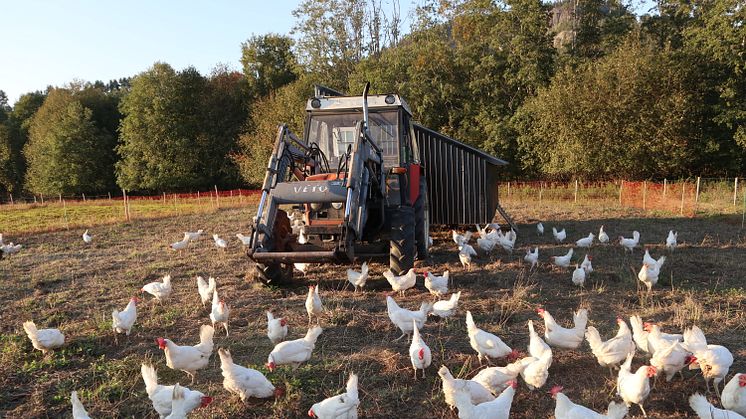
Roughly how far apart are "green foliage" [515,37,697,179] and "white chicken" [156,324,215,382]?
21.2 m

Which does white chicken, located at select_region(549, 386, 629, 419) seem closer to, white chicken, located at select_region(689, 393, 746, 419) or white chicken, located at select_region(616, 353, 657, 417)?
white chicken, located at select_region(616, 353, 657, 417)

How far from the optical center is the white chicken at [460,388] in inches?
128

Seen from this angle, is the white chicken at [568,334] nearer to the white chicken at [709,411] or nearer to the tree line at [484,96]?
the white chicken at [709,411]

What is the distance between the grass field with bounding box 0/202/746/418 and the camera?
12.1 feet

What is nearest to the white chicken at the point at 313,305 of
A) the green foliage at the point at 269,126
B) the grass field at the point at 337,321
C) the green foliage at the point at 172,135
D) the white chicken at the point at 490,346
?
the grass field at the point at 337,321

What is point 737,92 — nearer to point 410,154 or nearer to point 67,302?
point 410,154

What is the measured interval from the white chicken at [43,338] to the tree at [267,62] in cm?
3614

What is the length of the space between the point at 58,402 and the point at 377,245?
440 centimetres

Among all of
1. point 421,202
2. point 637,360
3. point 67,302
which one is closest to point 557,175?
point 421,202

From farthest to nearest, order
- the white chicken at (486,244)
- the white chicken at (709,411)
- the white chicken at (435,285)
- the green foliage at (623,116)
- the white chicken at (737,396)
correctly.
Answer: the green foliage at (623,116)
the white chicken at (486,244)
the white chicken at (435,285)
the white chicken at (737,396)
the white chicken at (709,411)

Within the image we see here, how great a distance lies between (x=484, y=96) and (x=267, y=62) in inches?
861

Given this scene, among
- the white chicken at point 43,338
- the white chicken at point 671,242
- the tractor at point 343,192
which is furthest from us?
the white chicken at point 671,242

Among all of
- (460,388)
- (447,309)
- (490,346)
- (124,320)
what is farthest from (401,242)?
(124,320)

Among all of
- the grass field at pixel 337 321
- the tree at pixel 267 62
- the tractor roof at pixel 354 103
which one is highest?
the tree at pixel 267 62
